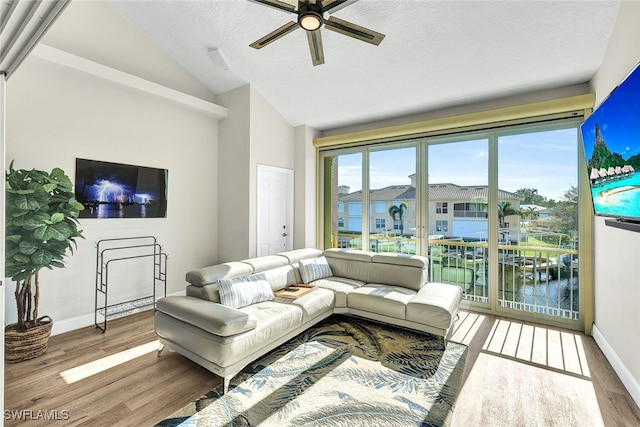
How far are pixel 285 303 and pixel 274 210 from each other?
85.5 inches

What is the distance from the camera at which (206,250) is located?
15.3 ft

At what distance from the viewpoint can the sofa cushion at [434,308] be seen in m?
2.84

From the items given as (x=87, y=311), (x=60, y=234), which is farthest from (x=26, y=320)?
(x=60, y=234)

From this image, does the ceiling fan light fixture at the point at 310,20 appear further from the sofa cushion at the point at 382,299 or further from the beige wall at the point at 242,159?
the sofa cushion at the point at 382,299

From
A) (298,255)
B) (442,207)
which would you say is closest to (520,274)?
(442,207)

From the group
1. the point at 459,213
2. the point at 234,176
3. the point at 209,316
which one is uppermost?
the point at 234,176

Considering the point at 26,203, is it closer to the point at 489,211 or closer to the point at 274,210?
the point at 274,210

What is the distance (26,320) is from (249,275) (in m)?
2.08

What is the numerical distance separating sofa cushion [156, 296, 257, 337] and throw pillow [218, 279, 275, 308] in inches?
7.7

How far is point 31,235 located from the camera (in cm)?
258

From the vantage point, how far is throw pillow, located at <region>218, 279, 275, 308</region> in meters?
2.76

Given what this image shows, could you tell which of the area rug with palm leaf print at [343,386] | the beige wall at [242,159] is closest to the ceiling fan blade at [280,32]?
the beige wall at [242,159]

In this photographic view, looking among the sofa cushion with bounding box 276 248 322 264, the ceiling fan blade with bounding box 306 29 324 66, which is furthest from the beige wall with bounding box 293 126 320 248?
the ceiling fan blade with bounding box 306 29 324 66

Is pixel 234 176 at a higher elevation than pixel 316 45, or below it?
below
